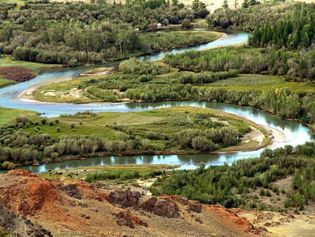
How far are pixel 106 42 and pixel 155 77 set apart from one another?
29420 millimetres

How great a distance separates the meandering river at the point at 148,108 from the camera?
78.9 meters

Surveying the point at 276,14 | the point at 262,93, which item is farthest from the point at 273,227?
the point at 276,14

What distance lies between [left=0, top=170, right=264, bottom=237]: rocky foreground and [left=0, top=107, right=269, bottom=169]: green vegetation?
3640cm

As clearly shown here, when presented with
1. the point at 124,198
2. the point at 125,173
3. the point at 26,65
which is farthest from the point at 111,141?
the point at 26,65

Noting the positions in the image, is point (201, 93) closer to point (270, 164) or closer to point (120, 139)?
point (120, 139)

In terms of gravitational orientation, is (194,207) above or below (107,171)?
above

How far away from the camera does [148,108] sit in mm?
Answer: 102938

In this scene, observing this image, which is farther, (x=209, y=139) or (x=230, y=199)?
(x=209, y=139)

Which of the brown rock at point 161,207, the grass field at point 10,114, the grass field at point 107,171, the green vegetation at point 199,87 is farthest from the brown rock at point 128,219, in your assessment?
the grass field at point 10,114

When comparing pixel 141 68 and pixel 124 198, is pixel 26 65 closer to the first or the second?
pixel 141 68

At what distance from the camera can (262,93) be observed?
334 ft

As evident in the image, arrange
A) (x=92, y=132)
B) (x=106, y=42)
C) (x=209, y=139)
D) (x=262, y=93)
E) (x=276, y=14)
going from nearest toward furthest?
(x=209, y=139) → (x=92, y=132) → (x=262, y=93) → (x=106, y=42) → (x=276, y=14)

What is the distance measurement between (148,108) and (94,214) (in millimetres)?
65710

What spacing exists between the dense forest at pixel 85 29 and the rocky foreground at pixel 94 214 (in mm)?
97397
